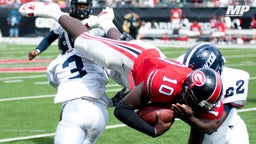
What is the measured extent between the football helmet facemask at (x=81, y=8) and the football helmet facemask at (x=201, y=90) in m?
1.61

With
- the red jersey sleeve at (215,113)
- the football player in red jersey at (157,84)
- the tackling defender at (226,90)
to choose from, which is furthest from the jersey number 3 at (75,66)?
the red jersey sleeve at (215,113)

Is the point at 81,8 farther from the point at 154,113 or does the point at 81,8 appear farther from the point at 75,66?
the point at 154,113

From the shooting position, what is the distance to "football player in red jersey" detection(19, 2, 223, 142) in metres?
3.99

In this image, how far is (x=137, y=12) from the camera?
26.9m

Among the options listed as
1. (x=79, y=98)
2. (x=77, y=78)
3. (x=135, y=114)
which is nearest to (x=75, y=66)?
(x=77, y=78)

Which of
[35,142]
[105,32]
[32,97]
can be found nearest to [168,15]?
[32,97]

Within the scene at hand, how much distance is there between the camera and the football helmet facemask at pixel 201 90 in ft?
13.0

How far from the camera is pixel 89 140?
16.1ft

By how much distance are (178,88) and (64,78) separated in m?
1.28

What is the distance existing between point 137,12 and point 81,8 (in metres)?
21.6

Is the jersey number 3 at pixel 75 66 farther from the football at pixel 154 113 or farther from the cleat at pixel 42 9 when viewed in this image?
the football at pixel 154 113

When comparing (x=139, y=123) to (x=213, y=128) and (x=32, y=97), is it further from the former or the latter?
(x=32, y=97)

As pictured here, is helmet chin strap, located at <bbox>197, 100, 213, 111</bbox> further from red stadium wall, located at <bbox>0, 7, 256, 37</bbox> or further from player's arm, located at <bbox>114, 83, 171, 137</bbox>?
red stadium wall, located at <bbox>0, 7, 256, 37</bbox>

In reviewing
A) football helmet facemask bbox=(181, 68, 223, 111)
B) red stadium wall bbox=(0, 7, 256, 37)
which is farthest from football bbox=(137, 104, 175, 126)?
red stadium wall bbox=(0, 7, 256, 37)
